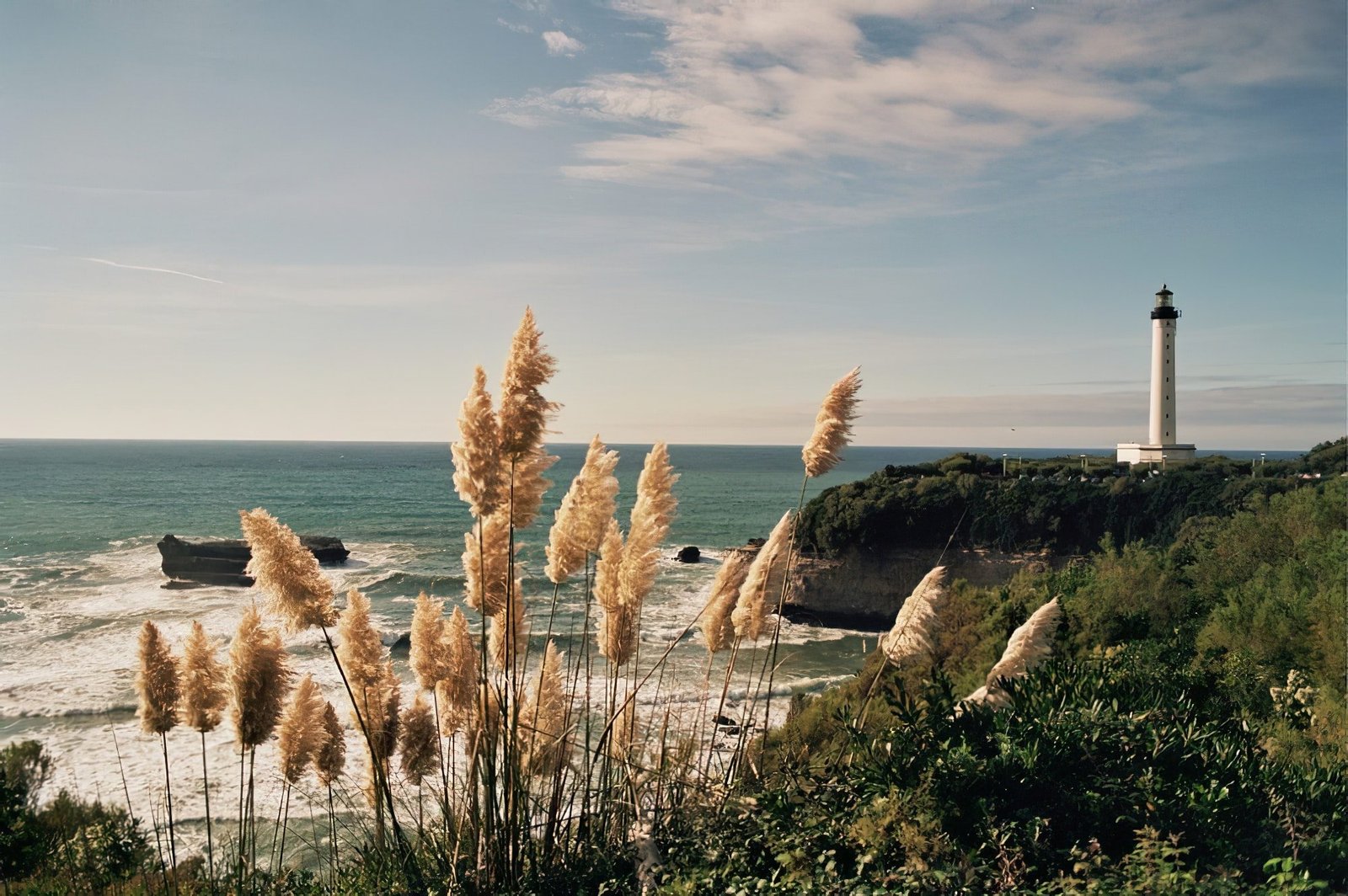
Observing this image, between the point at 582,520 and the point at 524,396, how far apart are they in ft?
2.26

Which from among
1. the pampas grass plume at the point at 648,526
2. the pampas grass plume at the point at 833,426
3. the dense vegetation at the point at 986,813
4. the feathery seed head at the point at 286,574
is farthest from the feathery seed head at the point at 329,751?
the pampas grass plume at the point at 833,426

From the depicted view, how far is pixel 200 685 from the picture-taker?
4398 mm

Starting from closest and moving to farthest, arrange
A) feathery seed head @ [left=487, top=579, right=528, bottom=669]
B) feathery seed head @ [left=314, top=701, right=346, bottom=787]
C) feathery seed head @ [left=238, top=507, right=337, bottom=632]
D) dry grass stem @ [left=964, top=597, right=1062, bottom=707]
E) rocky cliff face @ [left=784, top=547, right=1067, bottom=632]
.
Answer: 1. feathery seed head @ [left=238, top=507, right=337, bottom=632]
2. dry grass stem @ [left=964, top=597, right=1062, bottom=707]
3. feathery seed head @ [left=487, top=579, right=528, bottom=669]
4. feathery seed head @ [left=314, top=701, right=346, bottom=787]
5. rocky cliff face @ [left=784, top=547, right=1067, bottom=632]

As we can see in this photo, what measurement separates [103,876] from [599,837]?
4.69m

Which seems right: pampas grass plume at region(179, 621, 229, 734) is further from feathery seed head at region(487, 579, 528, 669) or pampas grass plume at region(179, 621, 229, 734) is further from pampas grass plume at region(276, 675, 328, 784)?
feathery seed head at region(487, 579, 528, 669)

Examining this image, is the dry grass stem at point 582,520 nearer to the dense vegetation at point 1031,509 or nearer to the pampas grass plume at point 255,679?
the pampas grass plume at point 255,679

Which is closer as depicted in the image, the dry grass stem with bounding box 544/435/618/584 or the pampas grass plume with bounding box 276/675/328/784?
the dry grass stem with bounding box 544/435/618/584

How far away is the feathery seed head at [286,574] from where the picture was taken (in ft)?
12.0

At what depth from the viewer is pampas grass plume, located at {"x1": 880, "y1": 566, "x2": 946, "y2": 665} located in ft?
13.4

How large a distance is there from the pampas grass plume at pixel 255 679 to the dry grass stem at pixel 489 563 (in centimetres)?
103

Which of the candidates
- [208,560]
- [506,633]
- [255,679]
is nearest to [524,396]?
[506,633]

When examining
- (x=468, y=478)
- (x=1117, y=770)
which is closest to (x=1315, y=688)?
(x=1117, y=770)

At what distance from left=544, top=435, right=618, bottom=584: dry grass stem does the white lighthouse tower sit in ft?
156

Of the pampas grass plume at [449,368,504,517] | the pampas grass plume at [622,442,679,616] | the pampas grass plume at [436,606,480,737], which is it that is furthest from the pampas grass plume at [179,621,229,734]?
the pampas grass plume at [622,442,679,616]
